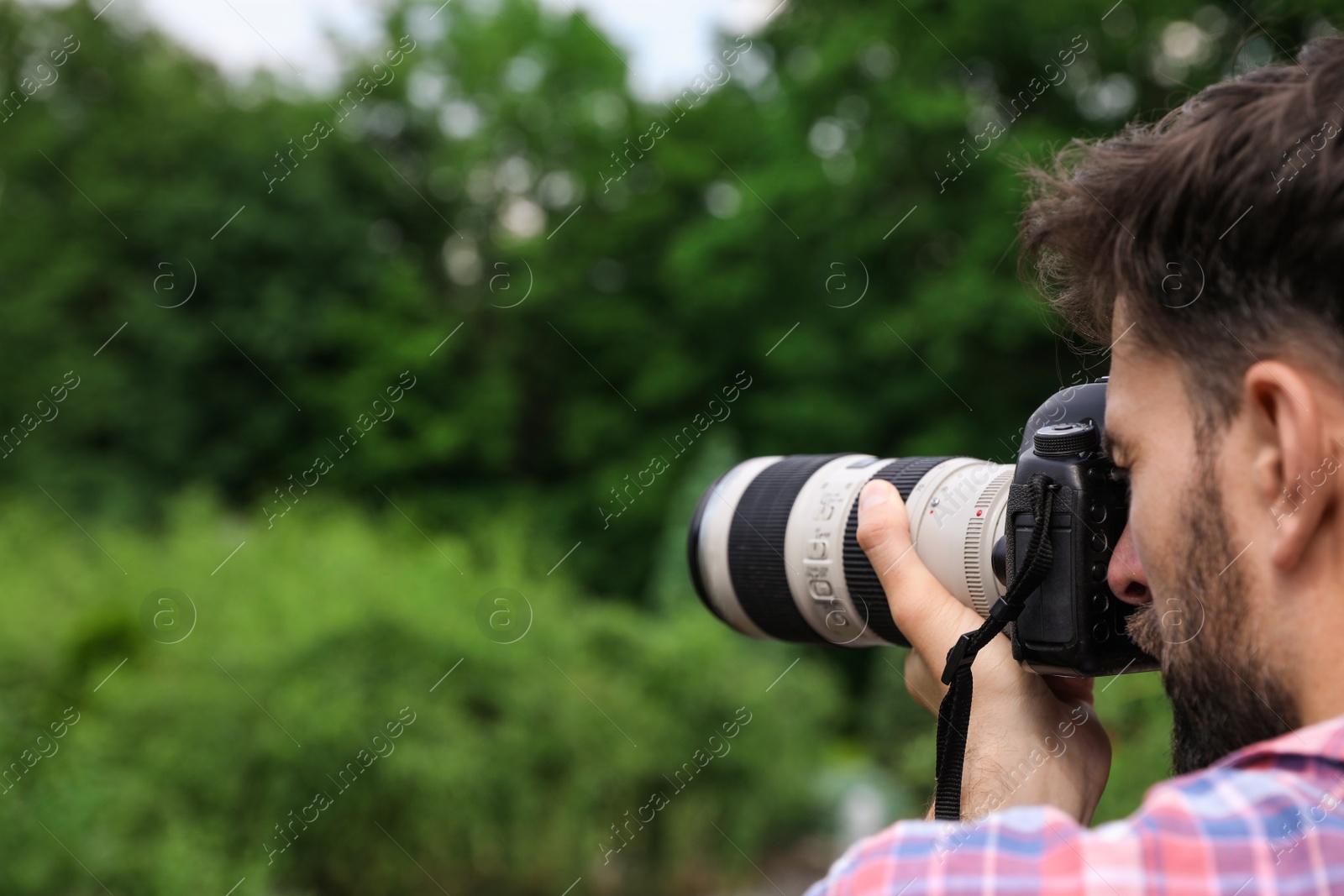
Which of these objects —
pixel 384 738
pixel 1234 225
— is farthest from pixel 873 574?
pixel 384 738

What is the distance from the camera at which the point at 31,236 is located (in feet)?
57.8

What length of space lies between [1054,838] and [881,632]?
2.93 ft

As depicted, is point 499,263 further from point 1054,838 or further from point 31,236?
point 1054,838

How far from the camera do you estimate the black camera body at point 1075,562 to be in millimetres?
1229

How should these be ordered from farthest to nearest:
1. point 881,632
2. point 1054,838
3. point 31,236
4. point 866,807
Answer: point 31,236
point 866,807
point 881,632
point 1054,838

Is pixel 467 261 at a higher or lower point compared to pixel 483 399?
higher

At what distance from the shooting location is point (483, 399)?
699 inches

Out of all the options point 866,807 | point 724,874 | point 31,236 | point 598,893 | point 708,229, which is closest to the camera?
point 598,893

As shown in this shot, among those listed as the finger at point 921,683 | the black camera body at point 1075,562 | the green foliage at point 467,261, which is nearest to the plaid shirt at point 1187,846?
the black camera body at point 1075,562

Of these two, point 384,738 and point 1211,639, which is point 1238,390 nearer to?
point 1211,639

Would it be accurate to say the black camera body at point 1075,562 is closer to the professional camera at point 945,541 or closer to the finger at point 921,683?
the professional camera at point 945,541

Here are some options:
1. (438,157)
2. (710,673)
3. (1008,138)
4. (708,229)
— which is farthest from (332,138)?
(710,673)

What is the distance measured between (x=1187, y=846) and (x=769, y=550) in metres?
1.07

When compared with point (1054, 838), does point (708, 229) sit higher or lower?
lower
